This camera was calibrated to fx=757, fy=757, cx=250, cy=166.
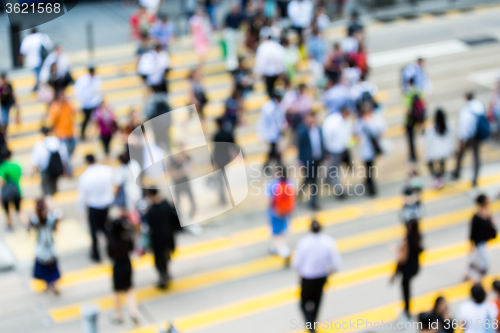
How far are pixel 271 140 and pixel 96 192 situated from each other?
3.68 meters

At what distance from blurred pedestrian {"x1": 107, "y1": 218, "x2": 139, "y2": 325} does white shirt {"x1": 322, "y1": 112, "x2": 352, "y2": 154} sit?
13.9 feet

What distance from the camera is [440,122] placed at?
1252 centimetres

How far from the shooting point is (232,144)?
38.0 ft

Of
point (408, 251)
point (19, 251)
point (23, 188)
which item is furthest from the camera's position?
point (23, 188)

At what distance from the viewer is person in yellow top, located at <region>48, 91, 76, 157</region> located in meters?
12.4

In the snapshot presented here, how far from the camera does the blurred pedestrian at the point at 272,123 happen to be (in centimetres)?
1243

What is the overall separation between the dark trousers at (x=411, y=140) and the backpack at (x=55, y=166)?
625cm

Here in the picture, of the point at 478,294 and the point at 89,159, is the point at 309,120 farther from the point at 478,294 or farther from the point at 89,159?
the point at 478,294

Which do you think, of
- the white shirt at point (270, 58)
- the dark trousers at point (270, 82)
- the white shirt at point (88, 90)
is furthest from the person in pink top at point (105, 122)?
the dark trousers at point (270, 82)

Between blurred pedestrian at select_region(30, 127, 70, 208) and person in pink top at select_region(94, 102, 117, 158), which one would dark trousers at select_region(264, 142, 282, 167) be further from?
blurred pedestrian at select_region(30, 127, 70, 208)

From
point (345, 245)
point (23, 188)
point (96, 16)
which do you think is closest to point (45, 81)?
point (23, 188)

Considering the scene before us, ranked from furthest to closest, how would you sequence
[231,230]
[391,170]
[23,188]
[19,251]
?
[391,170] < [23,188] < [231,230] < [19,251]

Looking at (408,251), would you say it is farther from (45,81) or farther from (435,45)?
(435,45)

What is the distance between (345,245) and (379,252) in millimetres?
535
